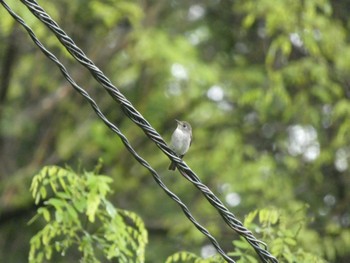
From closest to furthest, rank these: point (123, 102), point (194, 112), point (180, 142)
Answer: point (123, 102), point (180, 142), point (194, 112)

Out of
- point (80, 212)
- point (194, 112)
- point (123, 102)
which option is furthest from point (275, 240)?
point (194, 112)

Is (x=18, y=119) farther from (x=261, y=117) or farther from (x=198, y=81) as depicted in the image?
(x=261, y=117)

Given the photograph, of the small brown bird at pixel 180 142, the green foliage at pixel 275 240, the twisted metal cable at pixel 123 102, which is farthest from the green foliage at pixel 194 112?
the twisted metal cable at pixel 123 102

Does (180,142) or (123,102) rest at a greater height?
(123,102)

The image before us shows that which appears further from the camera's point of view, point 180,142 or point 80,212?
point 180,142

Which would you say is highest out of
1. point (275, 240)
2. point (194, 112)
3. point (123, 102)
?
point (194, 112)

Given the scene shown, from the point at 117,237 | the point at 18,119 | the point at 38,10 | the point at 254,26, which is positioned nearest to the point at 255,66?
the point at 254,26

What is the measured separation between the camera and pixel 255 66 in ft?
42.0

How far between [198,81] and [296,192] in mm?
2173

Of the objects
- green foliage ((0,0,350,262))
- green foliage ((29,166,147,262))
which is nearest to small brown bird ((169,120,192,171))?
green foliage ((29,166,147,262))

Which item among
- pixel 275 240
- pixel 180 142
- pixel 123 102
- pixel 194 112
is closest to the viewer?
pixel 123 102

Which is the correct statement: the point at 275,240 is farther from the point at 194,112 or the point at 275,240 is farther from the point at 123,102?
the point at 194,112

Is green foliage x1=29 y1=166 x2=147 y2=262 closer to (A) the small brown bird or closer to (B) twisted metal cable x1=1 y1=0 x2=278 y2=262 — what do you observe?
(A) the small brown bird

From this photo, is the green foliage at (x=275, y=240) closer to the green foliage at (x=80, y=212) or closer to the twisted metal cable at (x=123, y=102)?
the green foliage at (x=80, y=212)
